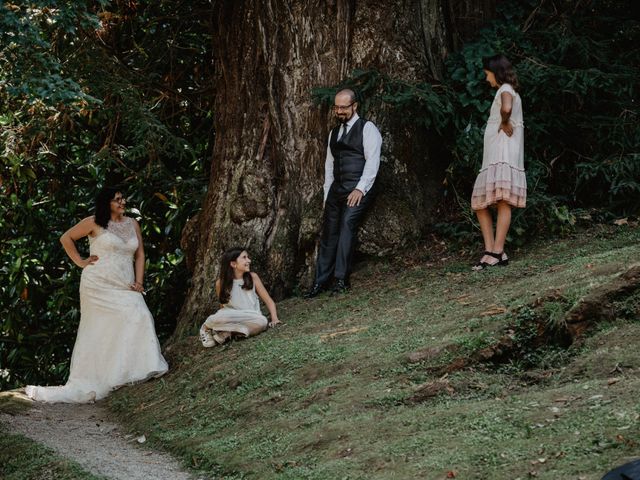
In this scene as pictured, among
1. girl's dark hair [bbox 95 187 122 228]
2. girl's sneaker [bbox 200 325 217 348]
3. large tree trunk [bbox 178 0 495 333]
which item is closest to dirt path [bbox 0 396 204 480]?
girl's sneaker [bbox 200 325 217 348]

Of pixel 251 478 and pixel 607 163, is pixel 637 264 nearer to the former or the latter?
pixel 251 478

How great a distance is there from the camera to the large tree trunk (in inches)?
445

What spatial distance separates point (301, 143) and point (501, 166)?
2529mm

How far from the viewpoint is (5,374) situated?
1520 centimetres

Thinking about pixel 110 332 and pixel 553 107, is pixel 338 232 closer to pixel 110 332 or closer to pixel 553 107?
pixel 110 332

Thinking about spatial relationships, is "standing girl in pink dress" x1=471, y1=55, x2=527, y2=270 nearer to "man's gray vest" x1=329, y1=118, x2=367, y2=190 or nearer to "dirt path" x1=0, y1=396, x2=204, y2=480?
"man's gray vest" x1=329, y1=118, x2=367, y2=190

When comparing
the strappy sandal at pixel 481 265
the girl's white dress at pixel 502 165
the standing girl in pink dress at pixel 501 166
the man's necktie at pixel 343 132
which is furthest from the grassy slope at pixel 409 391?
the man's necktie at pixel 343 132

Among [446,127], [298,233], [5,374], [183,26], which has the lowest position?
[5,374]

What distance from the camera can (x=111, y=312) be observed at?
10.6m

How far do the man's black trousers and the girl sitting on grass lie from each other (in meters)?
0.93

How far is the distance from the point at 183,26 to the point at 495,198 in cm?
652

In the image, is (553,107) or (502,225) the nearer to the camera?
(502,225)

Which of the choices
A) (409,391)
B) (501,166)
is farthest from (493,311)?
(501,166)

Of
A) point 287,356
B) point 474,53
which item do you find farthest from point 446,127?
point 287,356
